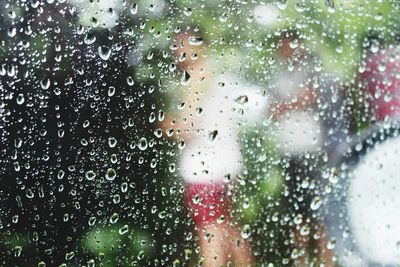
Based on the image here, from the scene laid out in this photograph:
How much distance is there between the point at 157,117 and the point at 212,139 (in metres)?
0.10

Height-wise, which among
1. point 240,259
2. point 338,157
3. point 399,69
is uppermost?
point 399,69

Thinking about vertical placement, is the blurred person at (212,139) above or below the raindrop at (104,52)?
below

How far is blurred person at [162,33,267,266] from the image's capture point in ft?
2.10

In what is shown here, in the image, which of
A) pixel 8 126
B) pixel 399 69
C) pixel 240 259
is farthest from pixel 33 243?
pixel 399 69

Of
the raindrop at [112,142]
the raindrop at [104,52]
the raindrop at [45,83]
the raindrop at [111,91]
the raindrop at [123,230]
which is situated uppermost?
the raindrop at [104,52]

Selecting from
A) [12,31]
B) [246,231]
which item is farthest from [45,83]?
[246,231]

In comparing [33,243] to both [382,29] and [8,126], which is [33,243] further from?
[382,29]

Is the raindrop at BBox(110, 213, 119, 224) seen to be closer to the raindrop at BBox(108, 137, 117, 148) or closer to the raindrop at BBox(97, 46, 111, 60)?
the raindrop at BBox(108, 137, 117, 148)

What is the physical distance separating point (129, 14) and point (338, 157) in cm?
42

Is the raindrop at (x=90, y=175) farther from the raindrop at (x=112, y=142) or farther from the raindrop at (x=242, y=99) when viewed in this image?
the raindrop at (x=242, y=99)

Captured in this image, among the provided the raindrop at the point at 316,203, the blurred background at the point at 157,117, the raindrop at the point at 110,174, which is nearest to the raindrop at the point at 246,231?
the blurred background at the point at 157,117

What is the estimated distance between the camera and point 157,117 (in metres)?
0.65

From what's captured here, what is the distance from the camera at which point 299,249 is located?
25.4 inches

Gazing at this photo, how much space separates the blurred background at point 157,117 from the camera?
0.61m
